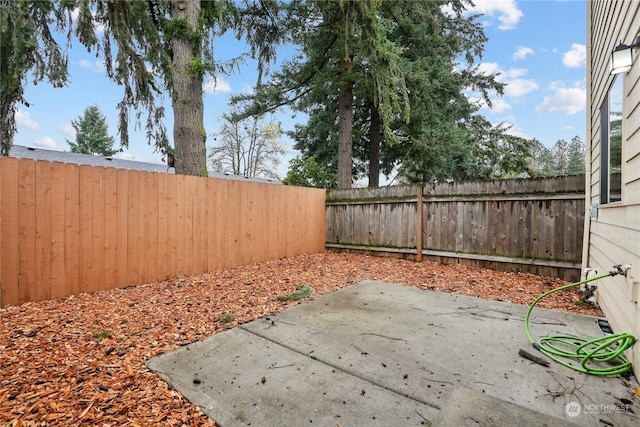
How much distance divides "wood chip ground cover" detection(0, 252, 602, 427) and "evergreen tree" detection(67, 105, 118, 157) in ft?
83.3

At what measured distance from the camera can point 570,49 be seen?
6848 mm

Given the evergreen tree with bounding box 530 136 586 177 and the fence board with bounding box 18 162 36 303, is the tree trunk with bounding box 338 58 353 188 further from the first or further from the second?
the evergreen tree with bounding box 530 136 586 177

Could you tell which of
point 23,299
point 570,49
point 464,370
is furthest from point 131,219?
point 570,49

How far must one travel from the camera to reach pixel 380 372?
1883 millimetres

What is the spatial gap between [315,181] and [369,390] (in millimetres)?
10762

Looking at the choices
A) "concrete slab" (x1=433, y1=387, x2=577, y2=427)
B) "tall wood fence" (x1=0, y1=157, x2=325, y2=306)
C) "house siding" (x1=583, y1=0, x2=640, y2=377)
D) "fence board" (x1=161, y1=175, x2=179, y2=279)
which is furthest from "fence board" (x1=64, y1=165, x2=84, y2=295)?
"house siding" (x1=583, y1=0, x2=640, y2=377)

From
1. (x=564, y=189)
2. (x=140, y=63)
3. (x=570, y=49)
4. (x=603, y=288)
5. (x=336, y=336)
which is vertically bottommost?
(x=336, y=336)

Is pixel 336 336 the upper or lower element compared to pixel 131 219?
lower

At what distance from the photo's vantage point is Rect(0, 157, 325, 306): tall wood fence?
2998 mm

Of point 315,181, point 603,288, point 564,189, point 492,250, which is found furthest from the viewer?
point 315,181

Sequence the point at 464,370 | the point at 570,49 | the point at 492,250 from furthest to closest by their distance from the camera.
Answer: the point at 570,49 < the point at 492,250 < the point at 464,370

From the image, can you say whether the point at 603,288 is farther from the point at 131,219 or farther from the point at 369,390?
the point at 131,219

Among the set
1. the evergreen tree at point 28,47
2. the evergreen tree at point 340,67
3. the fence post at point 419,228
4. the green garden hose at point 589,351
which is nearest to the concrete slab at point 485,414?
the green garden hose at point 589,351

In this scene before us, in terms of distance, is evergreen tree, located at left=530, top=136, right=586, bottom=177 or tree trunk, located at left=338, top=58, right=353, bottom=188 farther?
evergreen tree, located at left=530, top=136, right=586, bottom=177
